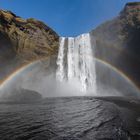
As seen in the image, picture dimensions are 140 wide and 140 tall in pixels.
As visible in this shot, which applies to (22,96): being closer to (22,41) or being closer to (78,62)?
(22,41)

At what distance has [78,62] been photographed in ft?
208

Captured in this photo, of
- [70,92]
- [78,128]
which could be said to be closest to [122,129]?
[78,128]

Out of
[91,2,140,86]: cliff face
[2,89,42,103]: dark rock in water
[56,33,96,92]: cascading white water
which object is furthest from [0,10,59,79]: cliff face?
[91,2,140,86]: cliff face

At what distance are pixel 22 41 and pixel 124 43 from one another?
27288 millimetres

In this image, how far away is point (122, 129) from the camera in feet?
45.1

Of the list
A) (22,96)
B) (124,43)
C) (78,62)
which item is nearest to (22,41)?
(78,62)

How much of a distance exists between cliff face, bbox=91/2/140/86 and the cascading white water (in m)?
4.03

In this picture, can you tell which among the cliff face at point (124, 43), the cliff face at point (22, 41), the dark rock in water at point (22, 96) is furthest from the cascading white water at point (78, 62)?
the dark rock in water at point (22, 96)

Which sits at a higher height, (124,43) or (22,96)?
(124,43)

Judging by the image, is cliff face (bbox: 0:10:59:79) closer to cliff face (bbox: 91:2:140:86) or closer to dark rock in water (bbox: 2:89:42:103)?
dark rock in water (bbox: 2:89:42:103)

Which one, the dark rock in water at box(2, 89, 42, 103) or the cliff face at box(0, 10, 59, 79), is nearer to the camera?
the dark rock in water at box(2, 89, 42, 103)

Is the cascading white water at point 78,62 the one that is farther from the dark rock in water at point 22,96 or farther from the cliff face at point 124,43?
the dark rock in water at point 22,96

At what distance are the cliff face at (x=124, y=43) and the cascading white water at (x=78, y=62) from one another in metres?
4.03

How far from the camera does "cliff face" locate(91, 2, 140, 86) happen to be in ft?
194
